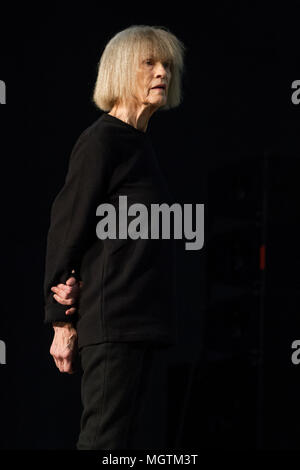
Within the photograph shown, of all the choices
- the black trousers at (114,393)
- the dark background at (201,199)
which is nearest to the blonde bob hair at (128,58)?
the black trousers at (114,393)

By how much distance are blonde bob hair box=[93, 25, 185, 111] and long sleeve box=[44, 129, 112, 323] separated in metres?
0.12

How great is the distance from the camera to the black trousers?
1423 millimetres

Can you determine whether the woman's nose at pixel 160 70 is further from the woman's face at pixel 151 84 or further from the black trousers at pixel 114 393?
the black trousers at pixel 114 393

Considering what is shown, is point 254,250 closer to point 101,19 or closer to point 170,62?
point 170,62

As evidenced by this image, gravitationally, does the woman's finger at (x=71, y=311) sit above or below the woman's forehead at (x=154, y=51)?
below

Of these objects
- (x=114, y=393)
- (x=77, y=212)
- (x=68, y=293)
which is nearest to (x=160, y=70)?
(x=77, y=212)

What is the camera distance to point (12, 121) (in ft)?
8.78

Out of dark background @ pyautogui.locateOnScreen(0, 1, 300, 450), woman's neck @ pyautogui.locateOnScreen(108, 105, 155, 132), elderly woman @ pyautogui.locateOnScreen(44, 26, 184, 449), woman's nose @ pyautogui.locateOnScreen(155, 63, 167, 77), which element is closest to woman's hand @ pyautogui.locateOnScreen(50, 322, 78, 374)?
elderly woman @ pyautogui.locateOnScreen(44, 26, 184, 449)

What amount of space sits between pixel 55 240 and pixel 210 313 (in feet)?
3.17

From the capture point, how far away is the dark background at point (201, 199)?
227 centimetres

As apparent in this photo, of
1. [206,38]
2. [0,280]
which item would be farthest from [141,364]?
[206,38]

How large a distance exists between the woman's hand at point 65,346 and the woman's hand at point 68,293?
0.04 metres

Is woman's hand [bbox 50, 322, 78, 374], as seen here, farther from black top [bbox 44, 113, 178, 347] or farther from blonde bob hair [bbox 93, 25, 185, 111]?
blonde bob hair [bbox 93, 25, 185, 111]

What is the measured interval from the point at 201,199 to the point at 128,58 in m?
1.52
